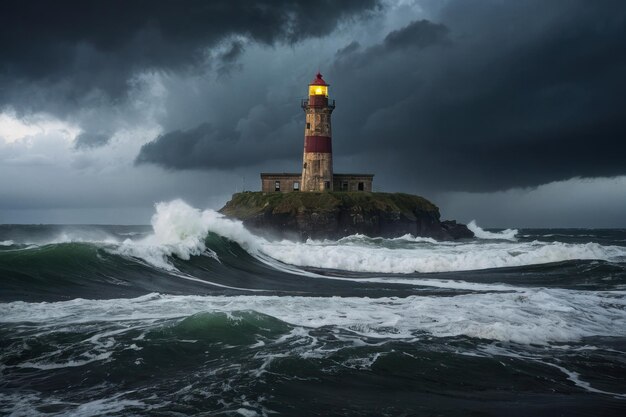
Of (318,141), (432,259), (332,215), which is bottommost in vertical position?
(432,259)

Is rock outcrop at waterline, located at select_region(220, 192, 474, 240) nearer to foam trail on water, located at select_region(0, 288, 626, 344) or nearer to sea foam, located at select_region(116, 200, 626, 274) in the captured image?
sea foam, located at select_region(116, 200, 626, 274)

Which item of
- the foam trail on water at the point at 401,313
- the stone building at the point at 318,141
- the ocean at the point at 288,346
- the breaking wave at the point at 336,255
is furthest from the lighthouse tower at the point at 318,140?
the foam trail on water at the point at 401,313

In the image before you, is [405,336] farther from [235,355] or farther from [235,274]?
[235,274]

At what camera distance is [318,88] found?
50.7m

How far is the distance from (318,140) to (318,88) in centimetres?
475

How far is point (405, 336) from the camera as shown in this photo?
866 centimetres

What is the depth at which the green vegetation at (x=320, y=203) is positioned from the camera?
4644 centimetres

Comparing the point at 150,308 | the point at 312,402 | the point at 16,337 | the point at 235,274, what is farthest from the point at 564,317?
the point at 235,274

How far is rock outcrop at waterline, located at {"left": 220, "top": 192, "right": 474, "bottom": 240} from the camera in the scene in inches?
1789

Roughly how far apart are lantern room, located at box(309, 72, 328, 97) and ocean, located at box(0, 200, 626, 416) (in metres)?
36.4

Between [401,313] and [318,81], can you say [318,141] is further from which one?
[401,313]

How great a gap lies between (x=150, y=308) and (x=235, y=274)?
8688 mm

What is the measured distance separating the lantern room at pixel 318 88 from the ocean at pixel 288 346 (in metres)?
36.4

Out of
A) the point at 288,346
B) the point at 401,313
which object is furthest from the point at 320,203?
the point at 288,346
